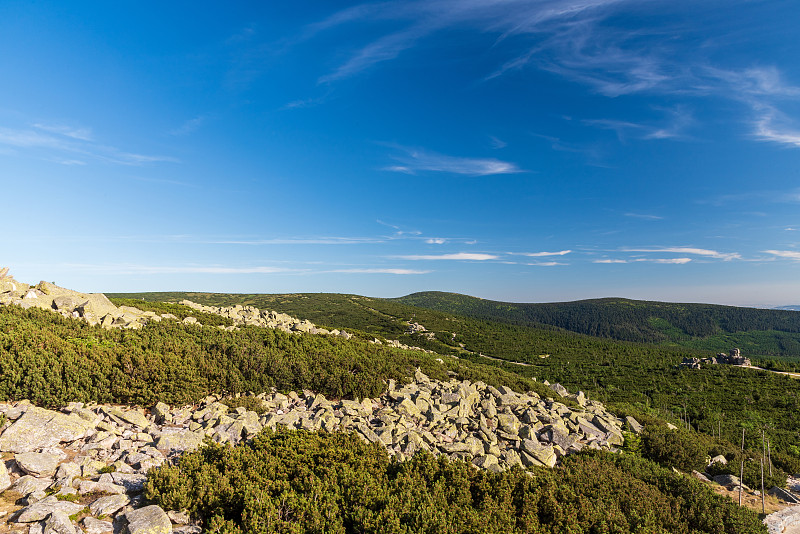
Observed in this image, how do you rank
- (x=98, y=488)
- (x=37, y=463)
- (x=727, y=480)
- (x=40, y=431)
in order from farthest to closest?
(x=727, y=480) < (x=40, y=431) < (x=37, y=463) < (x=98, y=488)

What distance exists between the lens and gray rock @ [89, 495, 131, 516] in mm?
5809

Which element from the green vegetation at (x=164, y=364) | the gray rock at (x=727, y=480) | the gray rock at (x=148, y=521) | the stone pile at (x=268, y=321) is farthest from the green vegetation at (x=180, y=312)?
the gray rock at (x=727, y=480)

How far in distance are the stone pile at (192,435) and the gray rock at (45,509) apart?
0.01m

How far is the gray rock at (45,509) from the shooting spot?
17.5ft

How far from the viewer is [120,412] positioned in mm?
9523

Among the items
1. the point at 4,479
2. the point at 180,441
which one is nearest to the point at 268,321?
the point at 180,441

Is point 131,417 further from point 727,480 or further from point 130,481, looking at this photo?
point 727,480

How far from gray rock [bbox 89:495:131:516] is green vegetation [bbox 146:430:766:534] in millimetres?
450

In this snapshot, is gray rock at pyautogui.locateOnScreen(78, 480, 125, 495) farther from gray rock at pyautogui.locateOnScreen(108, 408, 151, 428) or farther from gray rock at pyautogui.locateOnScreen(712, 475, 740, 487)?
gray rock at pyautogui.locateOnScreen(712, 475, 740, 487)

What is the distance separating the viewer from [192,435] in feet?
29.1

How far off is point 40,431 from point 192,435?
117 inches

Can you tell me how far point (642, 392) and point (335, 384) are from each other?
1982 inches

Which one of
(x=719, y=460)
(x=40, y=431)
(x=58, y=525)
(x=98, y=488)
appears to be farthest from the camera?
(x=719, y=460)

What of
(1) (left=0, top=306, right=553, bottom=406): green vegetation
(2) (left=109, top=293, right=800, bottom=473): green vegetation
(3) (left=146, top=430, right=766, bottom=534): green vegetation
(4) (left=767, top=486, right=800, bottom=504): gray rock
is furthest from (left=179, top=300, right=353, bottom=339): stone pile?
(4) (left=767, top=486, right=800, bottom=504): gray rock
